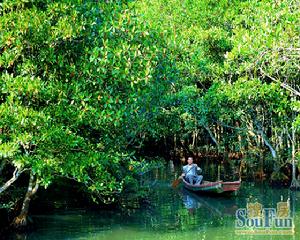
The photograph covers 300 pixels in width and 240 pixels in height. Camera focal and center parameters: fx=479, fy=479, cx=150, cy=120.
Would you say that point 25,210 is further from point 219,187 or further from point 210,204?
A: point 219,187

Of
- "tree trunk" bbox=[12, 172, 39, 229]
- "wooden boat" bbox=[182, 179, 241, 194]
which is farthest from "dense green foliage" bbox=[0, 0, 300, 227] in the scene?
"wooden boat" bbox=[182, 179, 241, 194]

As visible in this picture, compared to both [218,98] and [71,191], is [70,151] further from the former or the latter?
[218,98]

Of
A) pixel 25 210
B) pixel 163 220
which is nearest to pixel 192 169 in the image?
pixel 163 220

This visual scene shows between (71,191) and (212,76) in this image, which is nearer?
(71,191)

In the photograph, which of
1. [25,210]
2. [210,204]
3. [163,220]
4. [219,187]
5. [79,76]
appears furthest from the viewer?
[219,187]

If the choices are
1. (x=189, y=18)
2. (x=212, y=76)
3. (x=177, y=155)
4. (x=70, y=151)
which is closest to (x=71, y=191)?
(x=70, y=151)

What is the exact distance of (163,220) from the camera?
39.8ft

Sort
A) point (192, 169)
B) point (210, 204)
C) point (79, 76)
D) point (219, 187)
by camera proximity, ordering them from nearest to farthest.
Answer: point (79, 76) → point (210, 204) → point (219, 187) → point (192, 169)

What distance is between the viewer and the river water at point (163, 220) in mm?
10562

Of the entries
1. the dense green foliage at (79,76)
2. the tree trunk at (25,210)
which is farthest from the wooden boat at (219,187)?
the tree trunk at (25,210)

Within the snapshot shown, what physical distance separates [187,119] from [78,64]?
40.3 feet

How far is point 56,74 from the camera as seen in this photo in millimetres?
8859

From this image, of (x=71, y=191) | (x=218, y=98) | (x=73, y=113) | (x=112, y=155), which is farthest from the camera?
→ (x=218, y=98)

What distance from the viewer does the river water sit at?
34.7 feet
